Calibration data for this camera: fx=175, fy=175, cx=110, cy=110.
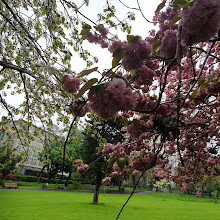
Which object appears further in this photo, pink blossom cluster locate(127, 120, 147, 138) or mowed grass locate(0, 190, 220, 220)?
mowed grass locate(0, 190, 220, 220)

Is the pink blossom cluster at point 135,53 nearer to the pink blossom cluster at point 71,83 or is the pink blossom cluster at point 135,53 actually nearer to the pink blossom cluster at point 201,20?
the pink blossom cluster at point 201,20

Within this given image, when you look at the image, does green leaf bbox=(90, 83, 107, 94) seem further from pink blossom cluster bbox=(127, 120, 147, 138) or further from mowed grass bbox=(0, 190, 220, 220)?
mowed grass bbox=(0, 190, 220, 220)

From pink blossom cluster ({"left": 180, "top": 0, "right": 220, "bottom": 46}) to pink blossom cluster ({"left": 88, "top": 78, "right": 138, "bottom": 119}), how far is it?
29cm

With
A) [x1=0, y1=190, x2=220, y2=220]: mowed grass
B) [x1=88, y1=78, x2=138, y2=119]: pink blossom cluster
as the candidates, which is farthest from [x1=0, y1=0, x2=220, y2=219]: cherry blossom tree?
[x1=0, y1=190, x2=220, y2=220]: mowed grass

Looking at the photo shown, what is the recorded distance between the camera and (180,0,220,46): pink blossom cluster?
587 millimetres

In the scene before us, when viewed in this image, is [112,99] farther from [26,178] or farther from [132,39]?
[26,178]

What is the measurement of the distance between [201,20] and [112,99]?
404 millimetres

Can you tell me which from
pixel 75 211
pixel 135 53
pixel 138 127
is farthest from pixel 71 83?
pixel 75 211

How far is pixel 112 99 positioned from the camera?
0.60 m

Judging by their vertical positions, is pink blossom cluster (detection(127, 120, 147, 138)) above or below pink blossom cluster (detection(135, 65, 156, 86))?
below

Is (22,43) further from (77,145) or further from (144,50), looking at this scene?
(77,145)

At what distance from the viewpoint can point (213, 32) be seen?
0.61 meters

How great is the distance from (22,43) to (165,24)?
2.17 metres

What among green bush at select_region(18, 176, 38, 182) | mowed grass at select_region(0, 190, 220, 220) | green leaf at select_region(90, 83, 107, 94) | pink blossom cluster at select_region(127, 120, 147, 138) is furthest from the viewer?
green bush at select_region(18, 176, 38, 182)
